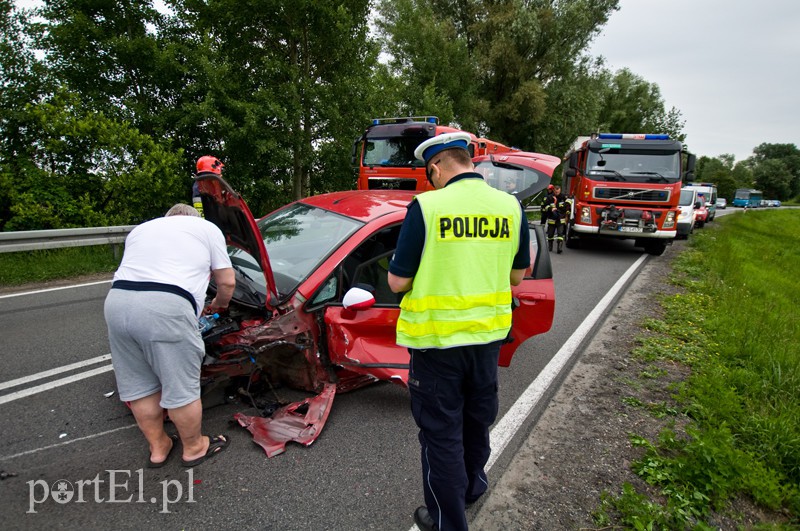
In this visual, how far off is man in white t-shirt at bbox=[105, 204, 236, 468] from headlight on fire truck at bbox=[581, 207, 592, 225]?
944 cm

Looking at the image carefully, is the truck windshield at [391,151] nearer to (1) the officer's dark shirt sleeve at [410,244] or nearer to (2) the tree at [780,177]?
(1) the officer's dark shirt sleeve at [410,244]

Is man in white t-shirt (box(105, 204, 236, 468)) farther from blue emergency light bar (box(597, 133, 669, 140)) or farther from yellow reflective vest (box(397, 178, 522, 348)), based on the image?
blue emergency light bar (box(597, 133, 669, 140))

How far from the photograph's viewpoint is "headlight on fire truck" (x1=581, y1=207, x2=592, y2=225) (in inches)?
398

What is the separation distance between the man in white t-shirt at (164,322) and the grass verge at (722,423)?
232 centimetres

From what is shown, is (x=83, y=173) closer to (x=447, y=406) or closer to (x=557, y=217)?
(x=447, y=406)

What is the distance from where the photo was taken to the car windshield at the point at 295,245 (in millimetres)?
3082

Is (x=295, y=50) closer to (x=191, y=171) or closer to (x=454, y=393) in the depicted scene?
(x=191, y=171)

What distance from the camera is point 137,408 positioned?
2.39 metres

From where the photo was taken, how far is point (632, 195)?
31.8 ft

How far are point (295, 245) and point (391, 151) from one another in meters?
8.14

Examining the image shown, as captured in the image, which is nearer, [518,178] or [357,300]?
[357,300]

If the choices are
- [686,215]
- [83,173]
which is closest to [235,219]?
[83,173]

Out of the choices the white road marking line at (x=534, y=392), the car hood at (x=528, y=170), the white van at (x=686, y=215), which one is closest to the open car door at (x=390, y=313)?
the car hood at (x=528, y=170)

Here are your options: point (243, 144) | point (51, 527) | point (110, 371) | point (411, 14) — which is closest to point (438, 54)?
point (411, 14)
